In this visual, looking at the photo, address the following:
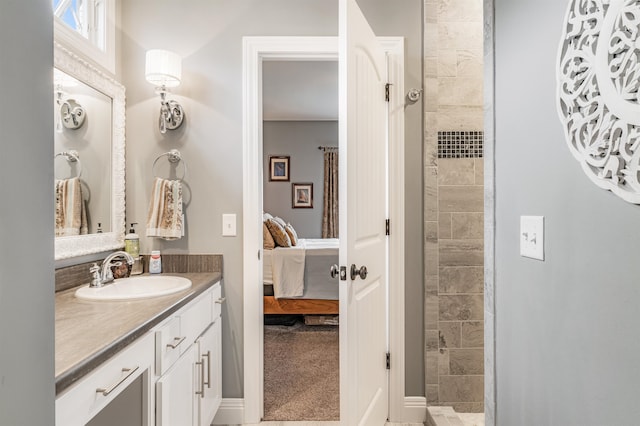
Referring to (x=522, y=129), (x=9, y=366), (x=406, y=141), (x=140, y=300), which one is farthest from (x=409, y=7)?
(x=9, y=366)

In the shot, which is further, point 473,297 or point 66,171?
point 473,297

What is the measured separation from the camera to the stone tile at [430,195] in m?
2.13

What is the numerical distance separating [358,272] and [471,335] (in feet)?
3.33

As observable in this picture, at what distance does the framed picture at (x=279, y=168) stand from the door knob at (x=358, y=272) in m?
4.96

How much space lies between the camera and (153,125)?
2.15 metres

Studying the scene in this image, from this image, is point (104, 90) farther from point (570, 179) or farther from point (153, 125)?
point (570, 179)

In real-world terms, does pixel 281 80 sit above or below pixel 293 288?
above

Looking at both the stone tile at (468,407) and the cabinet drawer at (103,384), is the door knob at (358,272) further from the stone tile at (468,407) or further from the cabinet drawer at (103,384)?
the stone tile at (468,407)

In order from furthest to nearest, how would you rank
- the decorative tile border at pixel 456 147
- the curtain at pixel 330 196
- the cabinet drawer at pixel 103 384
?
the curtain at pixel 330 196, the decorative tile border at pixel 456 147, the cabinet drawer at pixel 103 384

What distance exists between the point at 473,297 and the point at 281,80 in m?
3.41

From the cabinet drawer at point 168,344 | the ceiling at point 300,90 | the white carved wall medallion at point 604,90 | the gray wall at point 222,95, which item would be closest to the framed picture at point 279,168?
the ceiling at point 300,90

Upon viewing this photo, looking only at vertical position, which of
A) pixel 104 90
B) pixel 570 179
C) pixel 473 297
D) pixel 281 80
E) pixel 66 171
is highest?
pixel 281 80

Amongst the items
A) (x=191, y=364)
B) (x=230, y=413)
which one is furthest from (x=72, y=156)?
(x=230, y=413)

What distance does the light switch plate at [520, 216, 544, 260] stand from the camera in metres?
0.95
